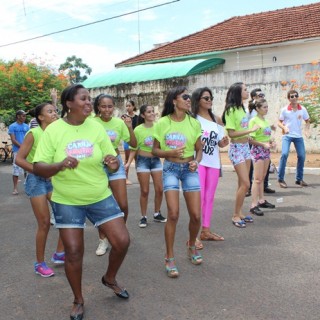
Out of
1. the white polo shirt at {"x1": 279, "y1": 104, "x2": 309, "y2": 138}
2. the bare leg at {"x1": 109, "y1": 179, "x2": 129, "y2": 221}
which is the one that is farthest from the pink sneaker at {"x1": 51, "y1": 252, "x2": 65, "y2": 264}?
the white polo shirt at {"x1": 279, "y1": 104, "x2": 309, "y2": 138}

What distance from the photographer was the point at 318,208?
6.68m

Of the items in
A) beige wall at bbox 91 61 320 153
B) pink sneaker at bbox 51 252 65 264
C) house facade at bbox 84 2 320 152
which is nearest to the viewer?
pink sneaker at bbox 51 252 65 264

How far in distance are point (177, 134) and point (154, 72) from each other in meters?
13.2

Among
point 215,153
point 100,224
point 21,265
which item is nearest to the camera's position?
point 100,224

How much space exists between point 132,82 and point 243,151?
1212 centimetres

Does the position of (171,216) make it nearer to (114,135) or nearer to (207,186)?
(207,186)

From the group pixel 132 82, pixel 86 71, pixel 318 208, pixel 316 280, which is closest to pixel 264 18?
pixel 132 82

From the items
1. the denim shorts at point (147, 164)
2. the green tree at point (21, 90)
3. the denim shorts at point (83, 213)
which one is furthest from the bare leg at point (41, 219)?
the green tree at point (21, 90)

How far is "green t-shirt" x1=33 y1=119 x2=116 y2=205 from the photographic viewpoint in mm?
3182

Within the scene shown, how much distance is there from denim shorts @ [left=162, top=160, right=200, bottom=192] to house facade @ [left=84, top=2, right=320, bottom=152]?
9.63 m

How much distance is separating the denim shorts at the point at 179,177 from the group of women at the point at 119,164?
1 centimetres

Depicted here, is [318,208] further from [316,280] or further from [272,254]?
[316,280]

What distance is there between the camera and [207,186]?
517 cm

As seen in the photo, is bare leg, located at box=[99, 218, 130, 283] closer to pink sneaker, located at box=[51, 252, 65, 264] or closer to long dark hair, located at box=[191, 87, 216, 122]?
pink sneaker, located at box=[51, 252, 65, 264]
